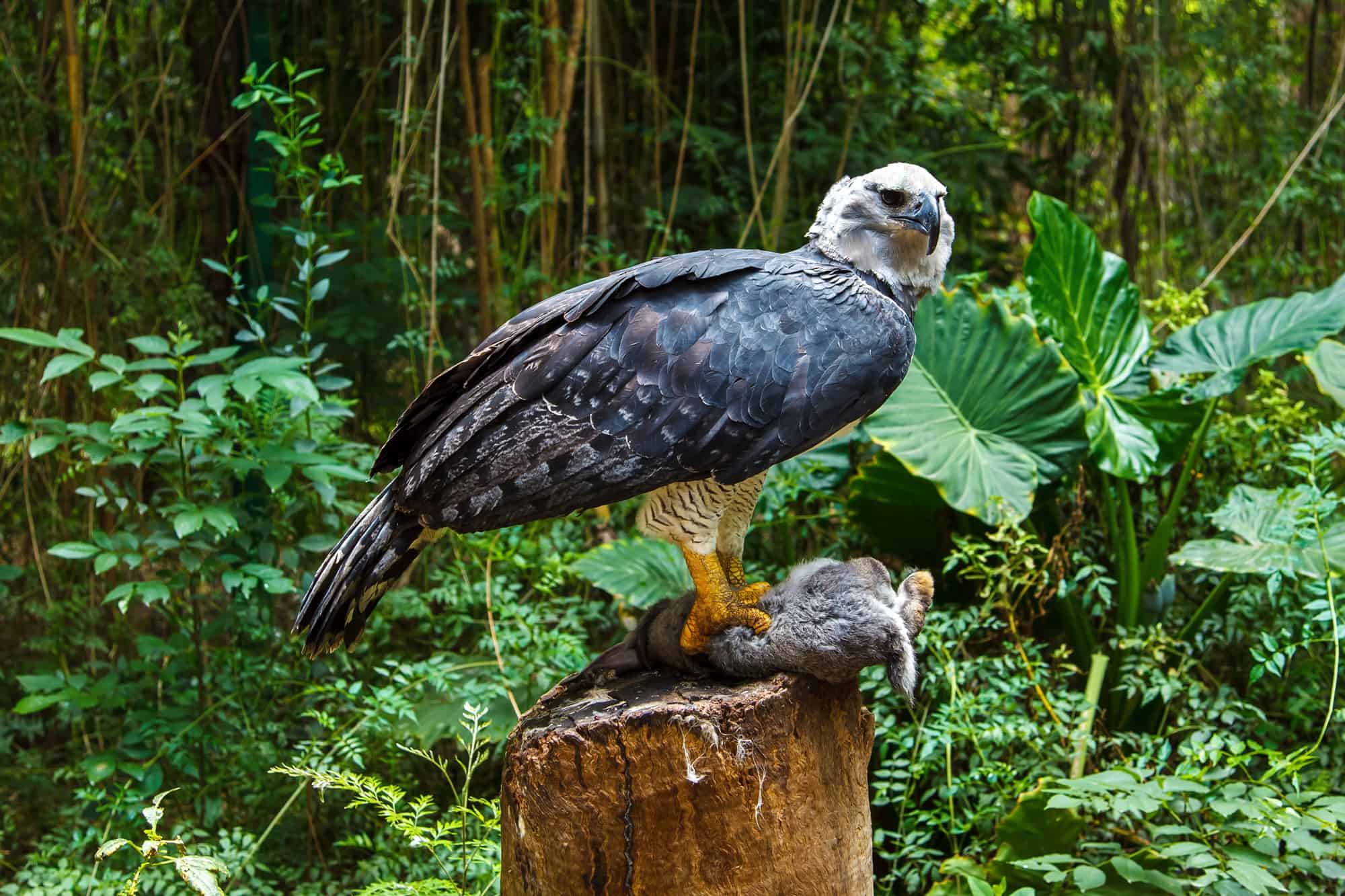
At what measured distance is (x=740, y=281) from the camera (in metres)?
2.14

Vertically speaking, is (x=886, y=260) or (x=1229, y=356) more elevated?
(x=886, y=260)

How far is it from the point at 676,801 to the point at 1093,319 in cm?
224

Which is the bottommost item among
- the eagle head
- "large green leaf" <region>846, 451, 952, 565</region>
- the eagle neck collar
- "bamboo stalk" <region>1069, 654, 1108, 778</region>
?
"bamboo stalk" <region>1069, 654, 1108, 778</region>

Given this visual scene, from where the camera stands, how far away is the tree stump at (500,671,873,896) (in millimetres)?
1911

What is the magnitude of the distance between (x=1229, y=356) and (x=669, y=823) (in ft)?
8.25

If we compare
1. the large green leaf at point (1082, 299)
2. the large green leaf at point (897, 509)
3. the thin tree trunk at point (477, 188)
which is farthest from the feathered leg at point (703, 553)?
the thin tree trunk at point (477, 188)

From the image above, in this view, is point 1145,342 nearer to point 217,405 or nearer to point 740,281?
point 740,281

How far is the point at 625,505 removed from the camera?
13.7 ft

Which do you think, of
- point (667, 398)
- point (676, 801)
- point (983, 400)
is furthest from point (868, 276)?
point (983, 400)


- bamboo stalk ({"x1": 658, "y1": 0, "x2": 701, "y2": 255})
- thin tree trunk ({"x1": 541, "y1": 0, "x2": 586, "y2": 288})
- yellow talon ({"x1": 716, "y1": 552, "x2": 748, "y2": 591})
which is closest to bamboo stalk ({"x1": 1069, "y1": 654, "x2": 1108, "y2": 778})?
yellow talon ({"x1": 716, "y1": 552, "x2": 748, "y2": 591})

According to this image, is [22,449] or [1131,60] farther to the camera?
[1131,60]

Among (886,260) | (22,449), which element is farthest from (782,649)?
(22,449)

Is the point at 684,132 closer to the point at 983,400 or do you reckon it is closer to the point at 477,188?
the point at 477,188

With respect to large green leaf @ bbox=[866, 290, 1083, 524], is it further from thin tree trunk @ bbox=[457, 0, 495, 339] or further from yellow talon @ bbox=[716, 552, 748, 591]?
thin tree trunk @ bbox=[457, 0, 495, 339]
